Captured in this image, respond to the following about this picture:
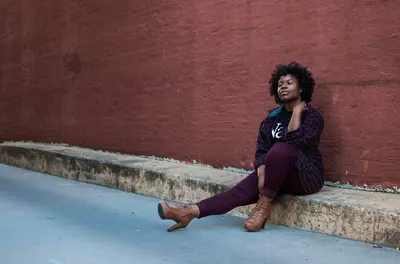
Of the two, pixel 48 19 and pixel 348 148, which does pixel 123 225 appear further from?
pixel 48 19

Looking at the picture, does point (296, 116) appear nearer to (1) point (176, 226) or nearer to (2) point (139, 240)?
(1) point (176, 226)

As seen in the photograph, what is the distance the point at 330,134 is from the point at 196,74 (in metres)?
1.73

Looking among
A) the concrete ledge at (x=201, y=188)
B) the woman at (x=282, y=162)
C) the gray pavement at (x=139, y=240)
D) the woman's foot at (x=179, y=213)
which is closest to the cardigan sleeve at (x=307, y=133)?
the woman at (x=282, y=162)

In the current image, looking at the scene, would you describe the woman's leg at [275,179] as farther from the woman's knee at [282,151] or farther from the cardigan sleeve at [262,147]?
the cardigan sleeve at [262,147]

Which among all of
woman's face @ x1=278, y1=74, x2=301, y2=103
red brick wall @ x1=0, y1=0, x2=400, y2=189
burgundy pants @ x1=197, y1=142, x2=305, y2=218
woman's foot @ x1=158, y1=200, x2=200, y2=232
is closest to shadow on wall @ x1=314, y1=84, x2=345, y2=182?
red brick wall @ x1=0, y1=0, x2=400, y2=189

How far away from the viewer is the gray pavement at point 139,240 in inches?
113

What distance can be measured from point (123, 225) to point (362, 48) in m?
2.27

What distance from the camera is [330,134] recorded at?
3.78 m

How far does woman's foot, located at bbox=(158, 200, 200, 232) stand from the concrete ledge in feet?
1.97

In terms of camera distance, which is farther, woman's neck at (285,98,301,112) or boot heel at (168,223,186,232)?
woman's neck at (285,98,301,112)

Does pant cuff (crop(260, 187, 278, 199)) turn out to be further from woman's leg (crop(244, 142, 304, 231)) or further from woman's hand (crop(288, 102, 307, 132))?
woman's hand (crop(288, 102, 307, 132))

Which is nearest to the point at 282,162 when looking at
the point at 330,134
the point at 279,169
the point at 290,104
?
the point at 279,169

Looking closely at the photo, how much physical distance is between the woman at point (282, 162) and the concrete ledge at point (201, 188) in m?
0.18

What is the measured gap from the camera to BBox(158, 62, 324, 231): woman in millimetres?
3326
